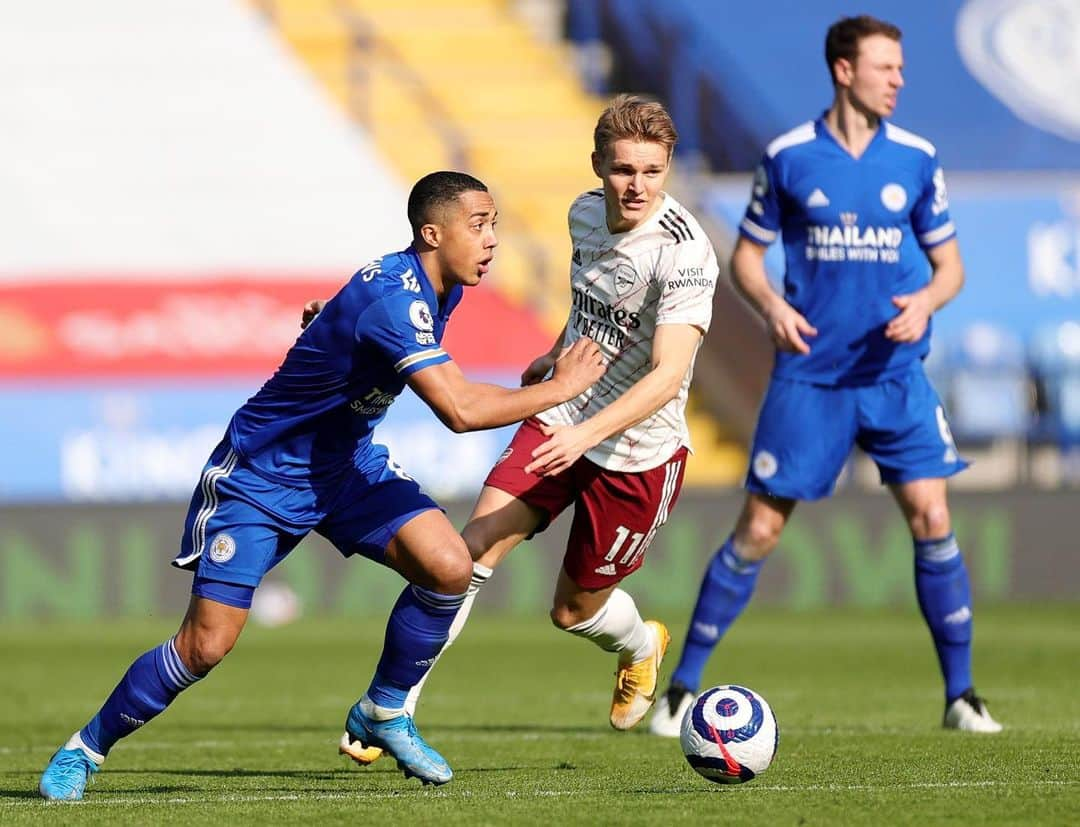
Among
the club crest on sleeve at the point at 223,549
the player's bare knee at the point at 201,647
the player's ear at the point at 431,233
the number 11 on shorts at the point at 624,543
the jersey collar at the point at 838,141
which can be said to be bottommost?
the player's bare knee at the point at 201,647

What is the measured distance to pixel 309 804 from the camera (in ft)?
18.4

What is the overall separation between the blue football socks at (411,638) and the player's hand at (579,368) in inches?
34.5

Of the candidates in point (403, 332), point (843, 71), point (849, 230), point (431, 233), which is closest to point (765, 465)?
point (849, 230)

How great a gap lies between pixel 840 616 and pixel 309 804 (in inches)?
383

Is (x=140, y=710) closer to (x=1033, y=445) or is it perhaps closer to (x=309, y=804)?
(x=309, y=804)

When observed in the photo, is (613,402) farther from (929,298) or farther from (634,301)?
(929,298)

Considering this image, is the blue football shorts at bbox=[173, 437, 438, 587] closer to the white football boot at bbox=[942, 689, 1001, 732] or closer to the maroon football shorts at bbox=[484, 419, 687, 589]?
the maroon football shorts at bbox=[484, 419, 687, 589]

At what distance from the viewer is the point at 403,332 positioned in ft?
18.9

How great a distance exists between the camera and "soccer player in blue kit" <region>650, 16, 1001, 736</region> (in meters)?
7.74

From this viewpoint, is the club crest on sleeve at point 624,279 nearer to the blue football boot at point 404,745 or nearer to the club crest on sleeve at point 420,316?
the club crest on sleeve at point 420,316

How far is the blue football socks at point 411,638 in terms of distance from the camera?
620cm

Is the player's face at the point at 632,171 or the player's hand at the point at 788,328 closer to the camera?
the player's face at the point at 632,171

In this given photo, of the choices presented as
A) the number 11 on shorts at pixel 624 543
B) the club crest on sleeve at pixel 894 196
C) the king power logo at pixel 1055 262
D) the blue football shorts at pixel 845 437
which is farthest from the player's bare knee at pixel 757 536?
the king power logo at pixel 1055 262

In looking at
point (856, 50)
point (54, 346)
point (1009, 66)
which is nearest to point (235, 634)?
point (856, 50)
